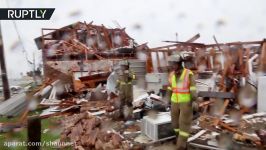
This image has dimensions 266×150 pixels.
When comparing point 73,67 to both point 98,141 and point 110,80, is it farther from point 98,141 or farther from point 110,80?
point 98,141

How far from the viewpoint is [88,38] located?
1748 centimetres

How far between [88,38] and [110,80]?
5.51 meters

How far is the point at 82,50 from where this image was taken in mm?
16047

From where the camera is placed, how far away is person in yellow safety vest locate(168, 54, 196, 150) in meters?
5.38

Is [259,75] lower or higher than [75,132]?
higher

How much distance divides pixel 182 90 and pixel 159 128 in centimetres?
119

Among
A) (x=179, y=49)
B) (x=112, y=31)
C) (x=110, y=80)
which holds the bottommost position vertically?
(x=110, y=80)

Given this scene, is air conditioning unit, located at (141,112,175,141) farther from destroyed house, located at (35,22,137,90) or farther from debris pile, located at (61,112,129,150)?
destroyed house, located at (35,22,137,90)

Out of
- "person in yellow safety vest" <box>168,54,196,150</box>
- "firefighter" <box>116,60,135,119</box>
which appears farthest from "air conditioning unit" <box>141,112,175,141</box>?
"firefighter" <box>116,60,135,119</box>

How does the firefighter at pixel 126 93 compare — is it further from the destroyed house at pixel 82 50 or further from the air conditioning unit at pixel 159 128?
the destroyed house at pixel 82 50

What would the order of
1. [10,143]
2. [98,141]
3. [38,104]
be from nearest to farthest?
[98,141] → [10,143] → [38,104]

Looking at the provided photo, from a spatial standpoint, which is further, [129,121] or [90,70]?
[90,70]

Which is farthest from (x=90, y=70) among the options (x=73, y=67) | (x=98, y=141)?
(x=98, y=141)

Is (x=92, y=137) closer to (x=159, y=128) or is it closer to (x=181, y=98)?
(x=159, y=128)
